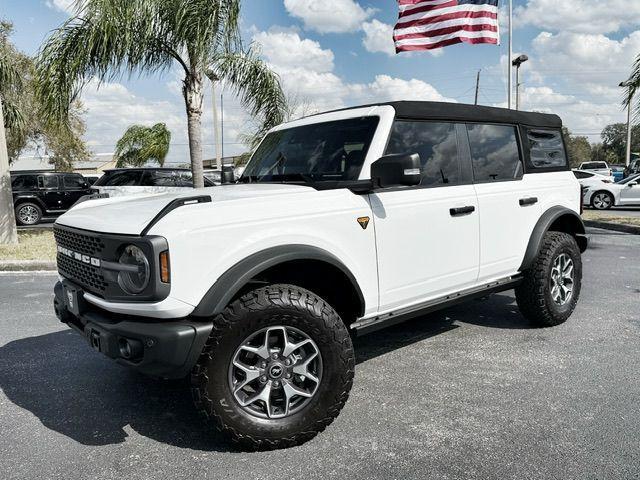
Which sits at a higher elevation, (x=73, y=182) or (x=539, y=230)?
(x=73, y=182)

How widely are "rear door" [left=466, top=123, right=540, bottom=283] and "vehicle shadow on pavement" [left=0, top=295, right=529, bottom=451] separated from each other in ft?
3.02

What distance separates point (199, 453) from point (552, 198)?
3.67 metres

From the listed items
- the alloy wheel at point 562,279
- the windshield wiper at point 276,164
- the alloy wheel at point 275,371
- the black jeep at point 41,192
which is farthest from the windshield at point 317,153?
the black jeep at point 41,192

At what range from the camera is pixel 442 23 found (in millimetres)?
10656

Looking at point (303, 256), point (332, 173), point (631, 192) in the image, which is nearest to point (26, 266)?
point (332, 173)

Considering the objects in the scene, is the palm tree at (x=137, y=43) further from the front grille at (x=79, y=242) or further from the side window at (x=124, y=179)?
the front grille at (x=79, y=242)

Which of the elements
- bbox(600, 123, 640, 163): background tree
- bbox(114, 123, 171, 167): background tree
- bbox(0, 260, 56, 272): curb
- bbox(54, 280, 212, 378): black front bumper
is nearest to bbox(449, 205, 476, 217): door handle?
bbox(54, 280, 212, 378): black front bumper

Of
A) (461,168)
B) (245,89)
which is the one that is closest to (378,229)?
(461,168)

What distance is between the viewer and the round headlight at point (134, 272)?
8.32ft

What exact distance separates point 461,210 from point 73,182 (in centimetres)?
1658

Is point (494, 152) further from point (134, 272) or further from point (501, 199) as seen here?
point (134, 272)

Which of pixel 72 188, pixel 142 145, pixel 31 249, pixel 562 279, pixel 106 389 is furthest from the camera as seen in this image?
pixel 142 145

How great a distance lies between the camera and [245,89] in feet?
40.0

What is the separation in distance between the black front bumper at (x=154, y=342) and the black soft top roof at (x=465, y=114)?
2038 mm
